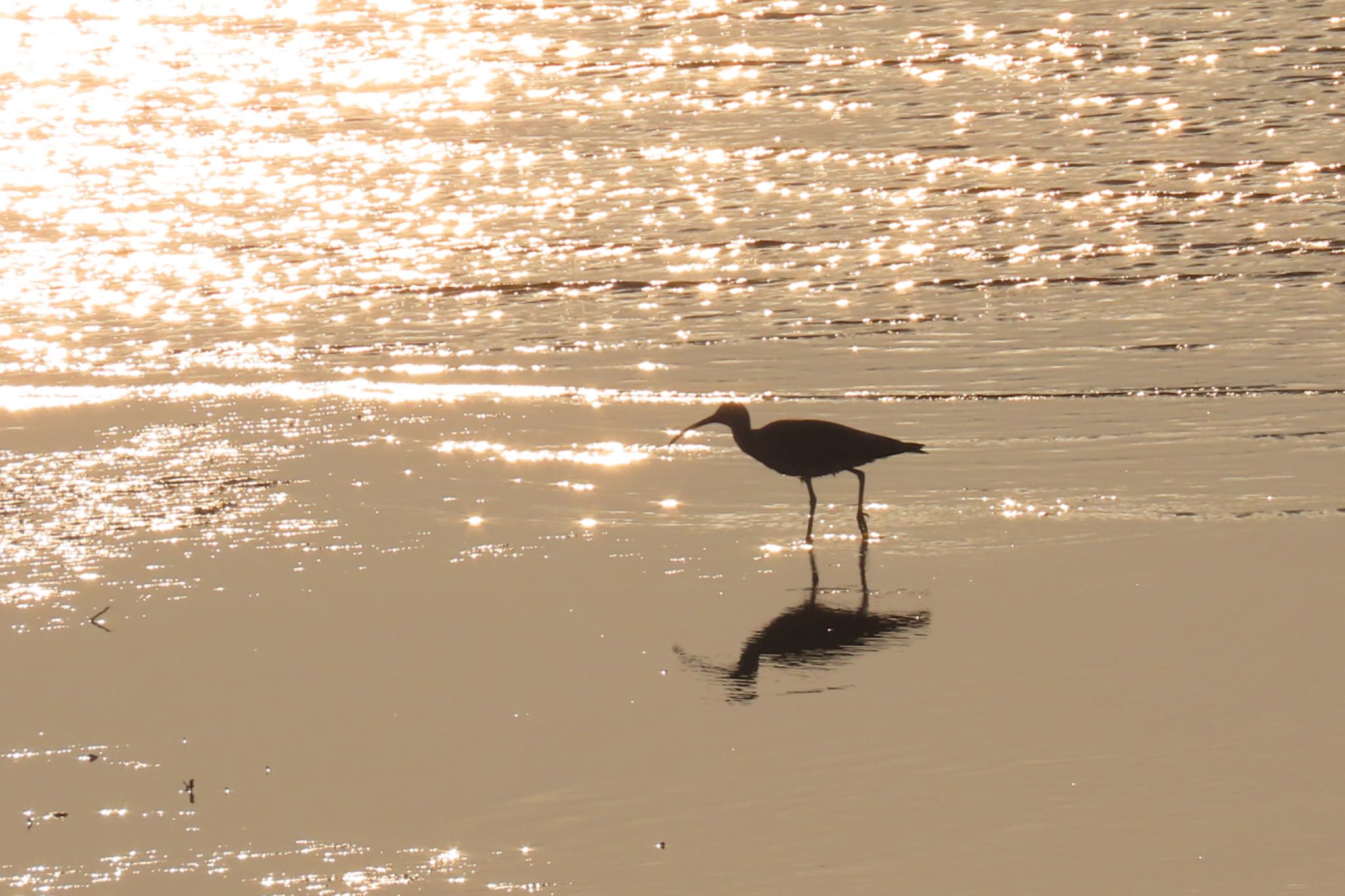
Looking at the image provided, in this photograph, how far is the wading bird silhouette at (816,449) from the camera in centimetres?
1020

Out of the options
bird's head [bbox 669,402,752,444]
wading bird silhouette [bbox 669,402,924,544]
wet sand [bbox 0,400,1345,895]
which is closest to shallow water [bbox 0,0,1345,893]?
wet sand [bbox 0,400,1345,895]

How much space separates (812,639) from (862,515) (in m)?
1.67

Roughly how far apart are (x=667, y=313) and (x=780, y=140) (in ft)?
19.1

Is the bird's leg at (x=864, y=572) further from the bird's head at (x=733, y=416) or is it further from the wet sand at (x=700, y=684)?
the bird's head at (x=733, y=416)

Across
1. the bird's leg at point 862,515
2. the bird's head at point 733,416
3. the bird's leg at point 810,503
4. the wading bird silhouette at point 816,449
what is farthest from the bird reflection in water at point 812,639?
the bird's head at point 733,416

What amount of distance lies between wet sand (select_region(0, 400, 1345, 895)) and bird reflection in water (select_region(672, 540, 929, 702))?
0.07 ft

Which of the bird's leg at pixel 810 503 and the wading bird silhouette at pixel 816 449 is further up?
the wading bird silhouette at pixel 816 449

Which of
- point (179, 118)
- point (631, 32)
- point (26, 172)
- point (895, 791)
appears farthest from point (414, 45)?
point (895, 791)

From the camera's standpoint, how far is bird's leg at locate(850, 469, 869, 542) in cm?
987

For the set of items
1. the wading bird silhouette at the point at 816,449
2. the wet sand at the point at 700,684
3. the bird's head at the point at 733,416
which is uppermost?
the bird's head at the point at 733,416

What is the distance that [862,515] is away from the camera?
9.97 m

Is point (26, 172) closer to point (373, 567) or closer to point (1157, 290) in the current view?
point (1157, 290)

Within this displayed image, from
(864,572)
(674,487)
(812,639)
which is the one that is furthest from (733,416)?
(812,639)

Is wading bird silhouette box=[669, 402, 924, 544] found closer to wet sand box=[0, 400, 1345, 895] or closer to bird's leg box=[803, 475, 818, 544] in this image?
bird's leg box=[803, 475, 818, 544]
